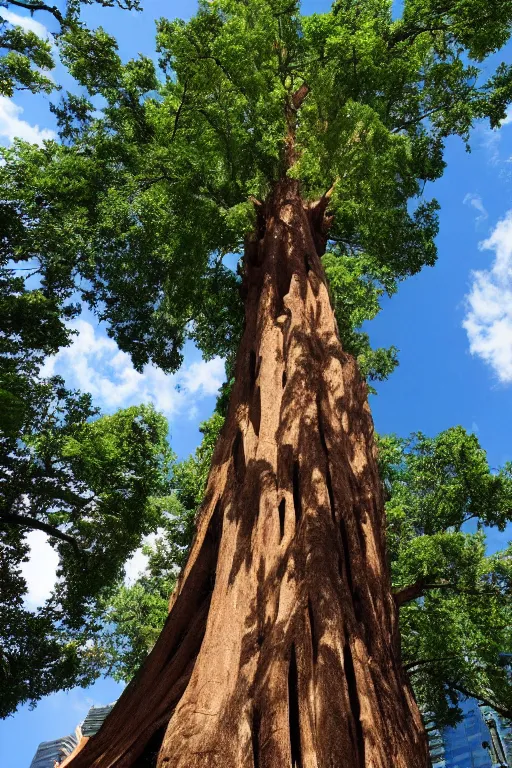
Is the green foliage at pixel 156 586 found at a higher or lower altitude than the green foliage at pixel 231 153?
lower

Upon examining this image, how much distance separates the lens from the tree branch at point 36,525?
390 inches

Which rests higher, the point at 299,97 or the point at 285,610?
the point at 299,97

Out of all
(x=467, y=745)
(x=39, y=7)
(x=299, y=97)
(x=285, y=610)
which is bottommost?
(x=285, y=610)

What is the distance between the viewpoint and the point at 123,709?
3.91m

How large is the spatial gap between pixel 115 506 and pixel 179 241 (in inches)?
205

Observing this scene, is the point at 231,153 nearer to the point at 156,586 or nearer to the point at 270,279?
the point at 270,279

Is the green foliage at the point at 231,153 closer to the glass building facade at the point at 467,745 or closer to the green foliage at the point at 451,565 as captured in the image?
the green foliage at the point at 451,565

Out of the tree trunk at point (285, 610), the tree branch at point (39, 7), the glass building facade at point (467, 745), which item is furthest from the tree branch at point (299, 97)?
the glass building facade at point (467, 745)

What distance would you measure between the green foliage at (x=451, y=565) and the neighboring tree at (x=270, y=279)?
4164 millimetres

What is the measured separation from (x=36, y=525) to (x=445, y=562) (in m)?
7.91

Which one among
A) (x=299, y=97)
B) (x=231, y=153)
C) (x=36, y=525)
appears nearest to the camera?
(x=231, y=153)

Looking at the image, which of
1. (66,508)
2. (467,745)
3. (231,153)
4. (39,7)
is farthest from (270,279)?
(467,745)

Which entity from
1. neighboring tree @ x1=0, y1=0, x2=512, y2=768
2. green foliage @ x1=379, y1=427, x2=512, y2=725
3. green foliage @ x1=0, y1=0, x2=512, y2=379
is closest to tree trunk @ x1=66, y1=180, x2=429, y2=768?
neighboring tree @ x1=0, y1=0, x2=512, y2=768

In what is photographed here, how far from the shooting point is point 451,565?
1098 centimetres
